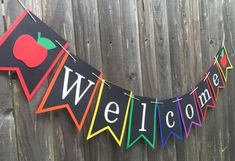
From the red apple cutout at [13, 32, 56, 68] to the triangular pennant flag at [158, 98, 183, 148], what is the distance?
31.1 inches

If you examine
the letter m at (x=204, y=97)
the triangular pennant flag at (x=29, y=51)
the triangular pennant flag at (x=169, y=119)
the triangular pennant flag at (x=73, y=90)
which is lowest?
the triangular pennant flag at (x=169, y=119)

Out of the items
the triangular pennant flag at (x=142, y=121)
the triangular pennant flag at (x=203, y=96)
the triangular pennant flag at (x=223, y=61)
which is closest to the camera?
the triangular pennant flag at (x=142, y=121)

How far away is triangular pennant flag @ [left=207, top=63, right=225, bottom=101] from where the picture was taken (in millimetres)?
2359

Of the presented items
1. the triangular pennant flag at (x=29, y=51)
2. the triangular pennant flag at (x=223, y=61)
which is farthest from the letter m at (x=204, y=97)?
the triangular pennant flag at (x=29, y=51)

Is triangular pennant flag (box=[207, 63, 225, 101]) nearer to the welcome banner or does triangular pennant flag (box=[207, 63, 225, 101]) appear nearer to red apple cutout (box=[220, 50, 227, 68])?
red apple cutout (box=[220, 50, 227, 68])

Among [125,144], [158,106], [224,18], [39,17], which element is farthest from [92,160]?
[224,18]

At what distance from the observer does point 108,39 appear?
171 centimetres

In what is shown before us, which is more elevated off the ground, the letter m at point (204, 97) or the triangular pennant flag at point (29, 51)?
the triangular pennant flag at point (29, 51)

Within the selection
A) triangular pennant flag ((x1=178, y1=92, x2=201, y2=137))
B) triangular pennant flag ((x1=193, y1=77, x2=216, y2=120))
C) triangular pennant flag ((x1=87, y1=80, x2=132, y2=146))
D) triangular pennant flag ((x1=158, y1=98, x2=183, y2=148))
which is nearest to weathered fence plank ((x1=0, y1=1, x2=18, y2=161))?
triangular pennant flag ((x1=87, y1=80, x2=132, y2=146))

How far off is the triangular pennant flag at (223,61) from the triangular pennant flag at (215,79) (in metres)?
0.05

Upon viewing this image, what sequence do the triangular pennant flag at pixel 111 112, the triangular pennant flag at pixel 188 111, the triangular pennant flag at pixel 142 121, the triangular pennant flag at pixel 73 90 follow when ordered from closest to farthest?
the triangular pennant flag at pixel 73 90 < the triangular pennant flag at pixel 111 112 < the triangular pennant flag at pixel 142 121 < the triangular pennant flag at pixel 188 111

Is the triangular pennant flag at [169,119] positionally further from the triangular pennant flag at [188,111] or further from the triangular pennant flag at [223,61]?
the triangular pennant flag at [223,61]

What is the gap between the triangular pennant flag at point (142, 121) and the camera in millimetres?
1759

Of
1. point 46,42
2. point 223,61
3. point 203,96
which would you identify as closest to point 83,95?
point 46,42
